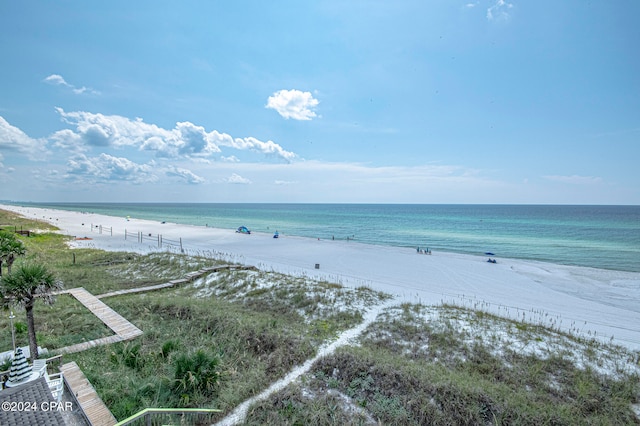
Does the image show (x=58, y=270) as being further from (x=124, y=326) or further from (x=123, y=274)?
(x=124, y=326)

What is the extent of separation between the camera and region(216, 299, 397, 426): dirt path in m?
7.35

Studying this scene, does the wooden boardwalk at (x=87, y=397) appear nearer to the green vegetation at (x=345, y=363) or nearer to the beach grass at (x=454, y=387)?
the green vegetation at (x=345, y=363)

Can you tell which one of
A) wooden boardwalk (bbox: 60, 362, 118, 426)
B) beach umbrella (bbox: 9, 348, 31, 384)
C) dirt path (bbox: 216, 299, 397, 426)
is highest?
beach umbrella (bbox: 9, 348, 31, 384)

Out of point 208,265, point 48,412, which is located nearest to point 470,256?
point 208,265

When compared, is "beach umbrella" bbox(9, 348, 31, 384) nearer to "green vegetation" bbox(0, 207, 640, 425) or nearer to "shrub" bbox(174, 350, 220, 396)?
"green vegetation" bbox(0, 207, 640, 425)

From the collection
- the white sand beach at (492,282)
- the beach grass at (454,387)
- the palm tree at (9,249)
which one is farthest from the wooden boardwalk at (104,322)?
the white sand beach at (492,282)

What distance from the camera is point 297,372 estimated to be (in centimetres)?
915

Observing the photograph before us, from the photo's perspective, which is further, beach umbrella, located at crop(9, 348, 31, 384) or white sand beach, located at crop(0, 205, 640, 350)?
white sand beach, located at crop(0, 205, 640, 350)

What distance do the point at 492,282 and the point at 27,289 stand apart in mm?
26606

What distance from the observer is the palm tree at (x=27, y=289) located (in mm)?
8523

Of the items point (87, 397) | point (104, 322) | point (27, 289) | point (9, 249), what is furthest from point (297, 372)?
point (9, 249)

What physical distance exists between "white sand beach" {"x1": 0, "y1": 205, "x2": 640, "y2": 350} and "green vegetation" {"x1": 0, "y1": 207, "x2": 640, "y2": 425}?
3.74 m

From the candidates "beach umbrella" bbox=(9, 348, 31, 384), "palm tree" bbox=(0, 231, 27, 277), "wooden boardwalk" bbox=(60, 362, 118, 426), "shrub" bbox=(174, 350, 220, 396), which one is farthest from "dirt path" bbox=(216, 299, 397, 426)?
"palm tree" bbox=(0, 231, 27, 277)

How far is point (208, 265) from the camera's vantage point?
2278 cm
